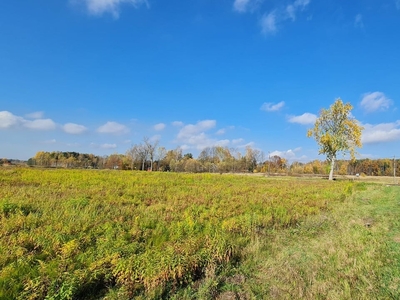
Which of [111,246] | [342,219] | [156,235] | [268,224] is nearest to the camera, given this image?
[111,246]

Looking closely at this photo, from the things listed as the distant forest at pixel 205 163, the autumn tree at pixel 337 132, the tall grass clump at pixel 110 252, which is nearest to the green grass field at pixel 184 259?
the tall grass clump at pixel 110 252

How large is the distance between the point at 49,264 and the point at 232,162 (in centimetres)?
9146

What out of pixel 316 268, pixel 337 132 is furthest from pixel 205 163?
pixel 316 268

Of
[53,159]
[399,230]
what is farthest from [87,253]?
[53,159]

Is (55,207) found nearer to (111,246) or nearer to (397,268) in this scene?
(111,246)

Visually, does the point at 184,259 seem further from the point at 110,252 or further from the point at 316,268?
the point at 316,268

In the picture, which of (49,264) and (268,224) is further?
(268,224)

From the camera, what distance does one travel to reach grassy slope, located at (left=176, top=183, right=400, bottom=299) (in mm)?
4113

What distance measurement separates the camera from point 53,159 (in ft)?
344

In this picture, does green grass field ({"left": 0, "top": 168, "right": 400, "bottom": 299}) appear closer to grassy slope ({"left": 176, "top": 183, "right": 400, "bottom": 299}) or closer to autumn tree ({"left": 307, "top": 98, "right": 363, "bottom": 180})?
grassy slope ({"left": 176, "top": 183, "right": 400, "bottom": 299})

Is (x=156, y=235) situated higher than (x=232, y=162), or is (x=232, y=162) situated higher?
(x=232, y=162)

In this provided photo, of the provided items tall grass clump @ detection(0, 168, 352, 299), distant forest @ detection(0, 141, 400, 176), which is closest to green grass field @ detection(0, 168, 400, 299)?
tall grass clump @ detection(0, 168, 352, 299)

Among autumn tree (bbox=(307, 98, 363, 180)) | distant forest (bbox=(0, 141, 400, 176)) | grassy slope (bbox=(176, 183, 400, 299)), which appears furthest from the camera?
distant forest (bbox=(0, 141, 400, 176))

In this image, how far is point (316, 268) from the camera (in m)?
5.06
